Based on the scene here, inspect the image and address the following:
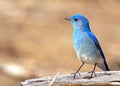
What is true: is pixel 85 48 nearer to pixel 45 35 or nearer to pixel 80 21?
pixel 80 21

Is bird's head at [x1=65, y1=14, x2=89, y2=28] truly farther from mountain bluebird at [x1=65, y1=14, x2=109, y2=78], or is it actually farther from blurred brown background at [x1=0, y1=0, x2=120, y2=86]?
blurred brown background at [x1=0, y1=0, x2=120, y2=86]

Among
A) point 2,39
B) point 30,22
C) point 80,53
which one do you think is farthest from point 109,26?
point 80,53

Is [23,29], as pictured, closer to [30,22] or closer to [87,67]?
[30,22]

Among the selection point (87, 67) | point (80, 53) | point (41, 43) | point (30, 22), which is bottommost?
point (80, 53)

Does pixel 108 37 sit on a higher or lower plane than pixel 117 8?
lower

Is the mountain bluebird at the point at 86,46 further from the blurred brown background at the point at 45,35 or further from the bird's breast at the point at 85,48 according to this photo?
the blurred brown background at the point at 45,35

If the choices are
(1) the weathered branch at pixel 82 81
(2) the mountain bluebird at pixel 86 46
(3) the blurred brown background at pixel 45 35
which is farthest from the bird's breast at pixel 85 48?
(3) the blurred brown background at pixel 45 35

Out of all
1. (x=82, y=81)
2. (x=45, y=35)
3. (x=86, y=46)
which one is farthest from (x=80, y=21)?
(x=45, y=35)
